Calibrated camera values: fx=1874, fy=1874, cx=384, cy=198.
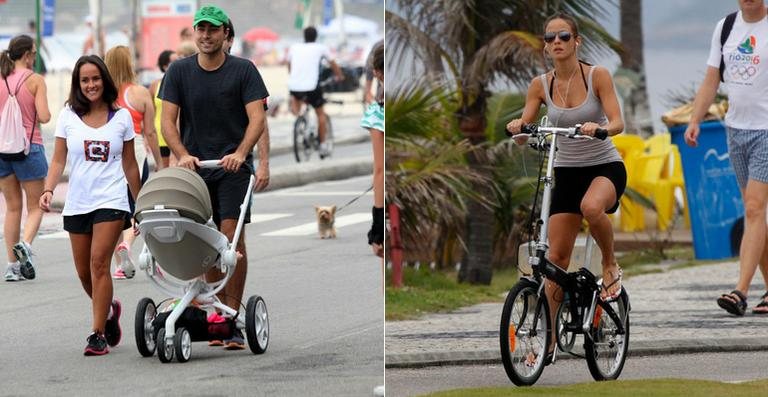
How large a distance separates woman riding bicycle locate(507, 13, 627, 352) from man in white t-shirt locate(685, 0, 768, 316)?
2.45 m

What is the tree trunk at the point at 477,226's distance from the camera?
572 inches

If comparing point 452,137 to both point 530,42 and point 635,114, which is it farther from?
point 635,114

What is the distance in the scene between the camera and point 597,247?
27.3 ft

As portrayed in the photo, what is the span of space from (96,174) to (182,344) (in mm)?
1051

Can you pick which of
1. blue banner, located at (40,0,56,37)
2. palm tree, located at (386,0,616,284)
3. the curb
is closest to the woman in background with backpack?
palm tree, located at (386,0,616,284)

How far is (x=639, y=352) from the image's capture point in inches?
365

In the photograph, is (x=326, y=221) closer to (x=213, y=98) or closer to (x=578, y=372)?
(x=213, y=98)

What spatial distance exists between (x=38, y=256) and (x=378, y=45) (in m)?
6.02

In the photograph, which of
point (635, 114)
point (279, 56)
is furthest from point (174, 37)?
point (635, 114)

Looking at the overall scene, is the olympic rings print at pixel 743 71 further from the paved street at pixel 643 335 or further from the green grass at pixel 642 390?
the green grass at pixel 642 390

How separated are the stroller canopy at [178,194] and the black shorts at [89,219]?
632 mm

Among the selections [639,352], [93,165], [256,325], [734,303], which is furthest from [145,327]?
[734,303]

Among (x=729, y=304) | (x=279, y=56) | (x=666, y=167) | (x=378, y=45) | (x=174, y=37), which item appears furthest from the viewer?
(x=279, y=56)

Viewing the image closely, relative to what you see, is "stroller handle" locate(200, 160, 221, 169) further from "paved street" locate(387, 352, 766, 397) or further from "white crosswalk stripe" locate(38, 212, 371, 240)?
"white crosswalk stripe" locate(38, 212, 371, 240)
